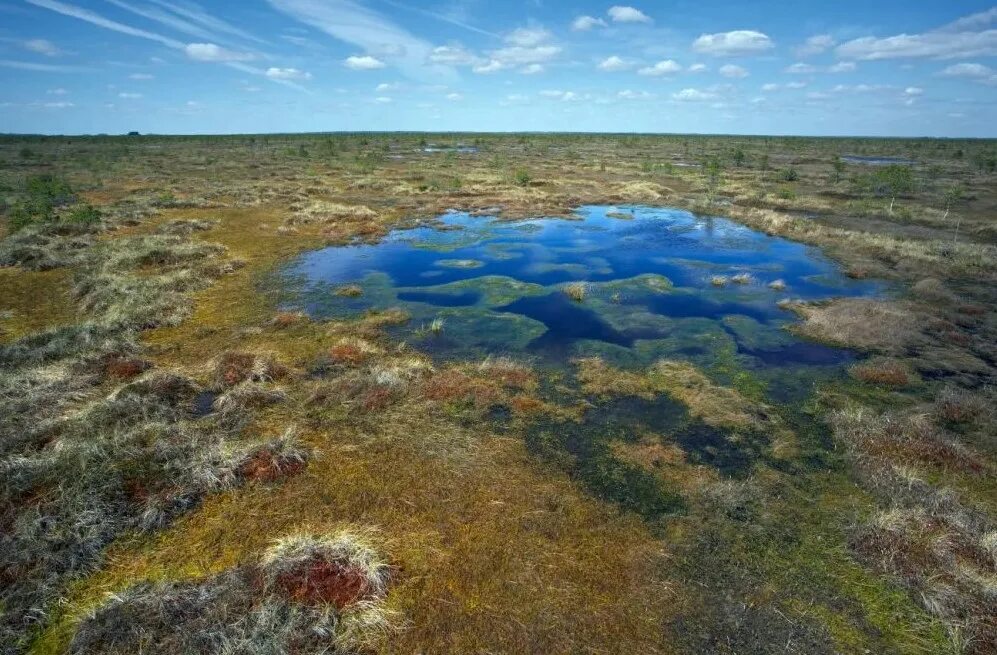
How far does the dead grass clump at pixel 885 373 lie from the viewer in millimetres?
15438

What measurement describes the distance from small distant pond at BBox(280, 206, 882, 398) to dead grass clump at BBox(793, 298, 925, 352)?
1.00m

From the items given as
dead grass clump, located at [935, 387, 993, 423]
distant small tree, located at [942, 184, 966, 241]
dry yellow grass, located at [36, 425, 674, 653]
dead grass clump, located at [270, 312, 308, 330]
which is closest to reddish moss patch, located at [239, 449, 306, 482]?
dry yellow grass, located at [36, 425, 674, 653]

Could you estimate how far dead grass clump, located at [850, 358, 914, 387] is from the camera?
1544 cm

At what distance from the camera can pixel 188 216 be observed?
39875mm

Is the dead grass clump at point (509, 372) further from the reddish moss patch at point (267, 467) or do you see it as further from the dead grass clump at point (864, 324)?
the dead grass clump at point (864, 324)

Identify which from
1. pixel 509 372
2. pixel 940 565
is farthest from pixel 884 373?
pixel 509 372

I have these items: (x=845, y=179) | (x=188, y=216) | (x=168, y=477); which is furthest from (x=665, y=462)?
(x=845, y=179)

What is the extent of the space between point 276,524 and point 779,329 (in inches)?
763

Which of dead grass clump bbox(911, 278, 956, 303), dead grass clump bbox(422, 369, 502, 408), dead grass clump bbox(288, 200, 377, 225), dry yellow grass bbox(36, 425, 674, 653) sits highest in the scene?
dead grass clump bbox(288, 200, 377, 225)

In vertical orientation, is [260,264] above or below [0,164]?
below

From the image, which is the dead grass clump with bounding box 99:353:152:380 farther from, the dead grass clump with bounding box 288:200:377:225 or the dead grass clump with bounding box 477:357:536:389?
the dead grass clump with bounding box 288:200:377:225

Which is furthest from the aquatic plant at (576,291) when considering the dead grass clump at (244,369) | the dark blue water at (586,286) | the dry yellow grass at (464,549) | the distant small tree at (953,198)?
the distant small tree at (953,198)

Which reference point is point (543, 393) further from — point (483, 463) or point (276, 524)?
point (276, 524)

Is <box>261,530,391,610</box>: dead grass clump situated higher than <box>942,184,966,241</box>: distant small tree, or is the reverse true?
<box>942,184,966,241</box>: distant small tree
